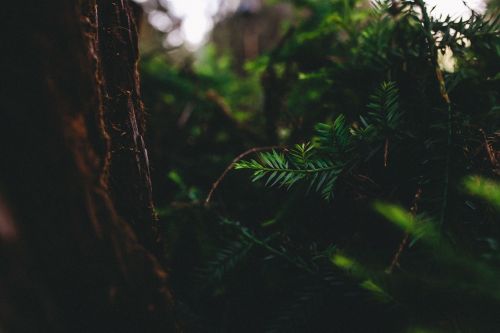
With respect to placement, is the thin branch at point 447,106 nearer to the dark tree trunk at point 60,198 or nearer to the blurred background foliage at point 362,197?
the blurred background foliage at point 362,197

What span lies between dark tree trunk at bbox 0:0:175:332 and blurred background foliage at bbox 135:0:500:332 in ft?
0.80

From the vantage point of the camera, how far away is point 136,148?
→ 76cm

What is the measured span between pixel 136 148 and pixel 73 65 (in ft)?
0.83

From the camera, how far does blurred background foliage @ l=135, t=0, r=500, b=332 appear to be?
60 cm

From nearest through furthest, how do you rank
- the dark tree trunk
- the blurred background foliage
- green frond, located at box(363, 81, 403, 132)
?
the dark tree trunk, the blurred background foliage, green frond, located at box(363, 81, 403, 132)

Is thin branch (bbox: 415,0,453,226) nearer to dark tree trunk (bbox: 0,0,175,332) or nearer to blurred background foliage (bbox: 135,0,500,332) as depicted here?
blurred background foliage (bbox: 135,0,500,332)

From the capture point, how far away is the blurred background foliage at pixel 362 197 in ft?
1.98

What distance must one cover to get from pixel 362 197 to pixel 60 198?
68 cm

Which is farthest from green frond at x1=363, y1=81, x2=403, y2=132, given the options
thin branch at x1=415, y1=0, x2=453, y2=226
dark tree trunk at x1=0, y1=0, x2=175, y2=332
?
dark tree trunk at x1=0, y1=0, x2=175, y2=332

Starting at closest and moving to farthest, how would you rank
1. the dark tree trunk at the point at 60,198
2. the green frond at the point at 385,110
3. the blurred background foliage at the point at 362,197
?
the dark tree trunk at the point at 60,198 < the blurred background foliage at the point at 362,197 < the green frond at the point at 385,110

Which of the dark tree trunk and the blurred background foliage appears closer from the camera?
the dark tree trunk

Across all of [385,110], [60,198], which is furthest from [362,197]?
[60,198]

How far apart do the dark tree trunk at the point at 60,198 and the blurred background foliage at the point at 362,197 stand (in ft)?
0.80

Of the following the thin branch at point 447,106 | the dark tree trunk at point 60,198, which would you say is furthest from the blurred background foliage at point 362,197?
the dark tree trunk at point 60,198
